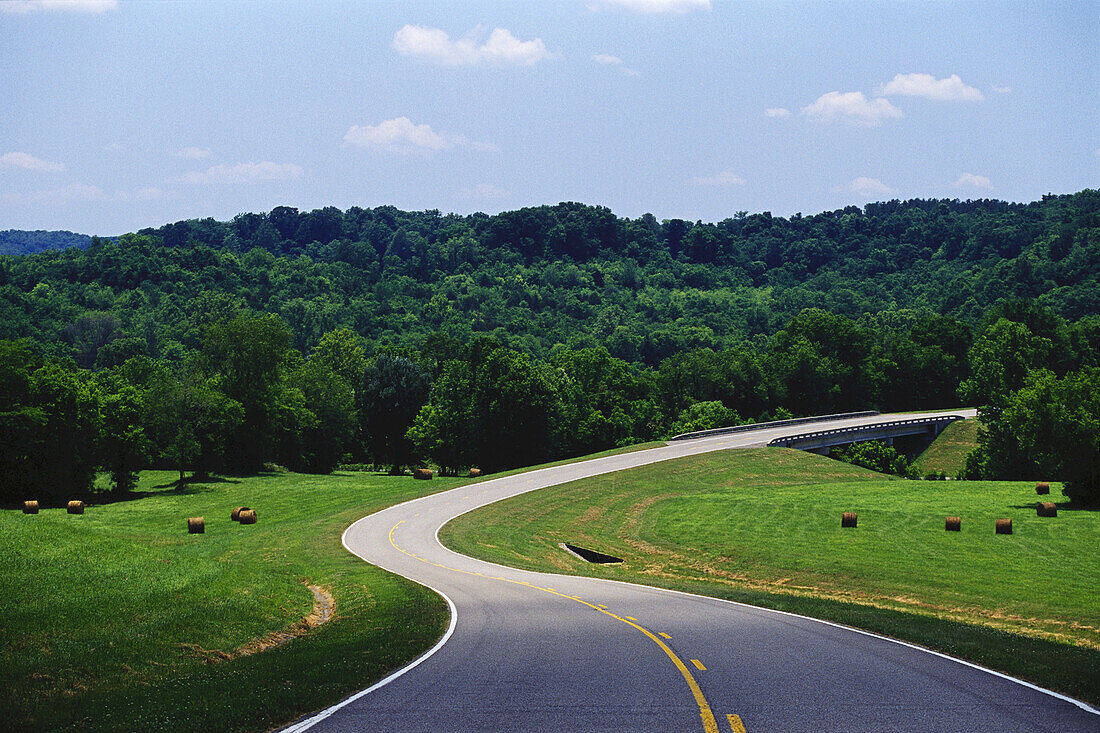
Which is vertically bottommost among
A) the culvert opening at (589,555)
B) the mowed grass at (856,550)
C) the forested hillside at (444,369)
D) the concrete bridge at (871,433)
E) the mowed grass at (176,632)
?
→ the culvert opening at (589,555)

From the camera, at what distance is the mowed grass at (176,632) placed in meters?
12.2

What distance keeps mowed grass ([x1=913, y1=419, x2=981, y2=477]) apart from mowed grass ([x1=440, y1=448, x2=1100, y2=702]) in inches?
1114

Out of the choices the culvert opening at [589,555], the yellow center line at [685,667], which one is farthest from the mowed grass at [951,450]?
the yellow center line at [685,667]

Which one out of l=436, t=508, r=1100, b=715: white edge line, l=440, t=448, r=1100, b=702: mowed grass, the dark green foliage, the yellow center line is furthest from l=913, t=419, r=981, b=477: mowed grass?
the yellow center line

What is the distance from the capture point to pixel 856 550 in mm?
37688

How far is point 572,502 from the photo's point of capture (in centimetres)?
5388

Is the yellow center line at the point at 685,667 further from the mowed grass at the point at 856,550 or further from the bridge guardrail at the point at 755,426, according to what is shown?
the bridge guardrail at the point at 755,426

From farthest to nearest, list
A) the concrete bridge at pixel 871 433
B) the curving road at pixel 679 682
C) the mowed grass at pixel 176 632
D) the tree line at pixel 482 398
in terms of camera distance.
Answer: the concrete bridge at pixel 871 433, the tree line at pixel 482 398, the mowed grass at pixel 176 632, the curving road at pixel 679 682

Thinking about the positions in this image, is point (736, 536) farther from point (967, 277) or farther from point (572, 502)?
point (967, 277)

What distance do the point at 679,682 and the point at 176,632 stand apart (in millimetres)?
11995

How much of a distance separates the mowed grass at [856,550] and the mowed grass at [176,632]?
975 centimetres

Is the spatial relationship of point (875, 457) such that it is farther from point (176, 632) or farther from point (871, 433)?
point (176, 632)

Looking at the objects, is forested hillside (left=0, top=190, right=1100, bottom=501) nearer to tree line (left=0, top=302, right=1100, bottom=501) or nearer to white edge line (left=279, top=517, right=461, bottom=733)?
tree line (left=0, top=302, right=1100, bottom=501)

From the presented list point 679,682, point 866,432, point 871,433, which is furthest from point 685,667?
point 871,433
